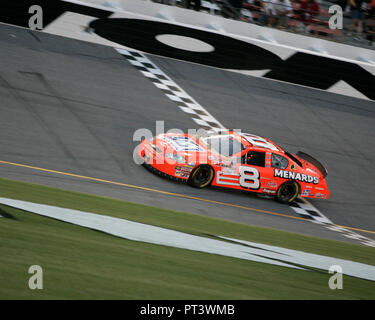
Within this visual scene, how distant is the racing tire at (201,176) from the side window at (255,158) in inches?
36.6

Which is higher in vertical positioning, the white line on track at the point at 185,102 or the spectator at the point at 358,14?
the spectator at the point at 358,14

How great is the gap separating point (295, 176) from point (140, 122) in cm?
440

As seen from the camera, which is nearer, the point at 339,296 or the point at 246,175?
the point at 339,296

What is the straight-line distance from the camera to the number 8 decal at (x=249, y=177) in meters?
12.2

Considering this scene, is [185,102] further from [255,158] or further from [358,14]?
[358,14]

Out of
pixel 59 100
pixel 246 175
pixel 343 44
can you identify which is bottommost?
pixel 246 175

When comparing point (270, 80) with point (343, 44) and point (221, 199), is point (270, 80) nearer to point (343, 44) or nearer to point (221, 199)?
point (343, 44)

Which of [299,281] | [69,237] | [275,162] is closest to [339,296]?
[299,281]

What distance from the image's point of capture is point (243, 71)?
762 inches

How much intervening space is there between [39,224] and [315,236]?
6.07m

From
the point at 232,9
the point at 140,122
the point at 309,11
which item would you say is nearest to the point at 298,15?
the point at 309,11

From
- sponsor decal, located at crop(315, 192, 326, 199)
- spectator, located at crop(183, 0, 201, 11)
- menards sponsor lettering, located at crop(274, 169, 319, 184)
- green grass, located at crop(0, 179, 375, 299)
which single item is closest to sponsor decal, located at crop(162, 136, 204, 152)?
menards sponsor lettering, located at crop(274, 169, 319, 184)

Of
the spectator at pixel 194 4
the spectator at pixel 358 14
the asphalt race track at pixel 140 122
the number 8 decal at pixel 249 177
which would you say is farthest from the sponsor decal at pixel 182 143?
the spectator at pixel 358 14

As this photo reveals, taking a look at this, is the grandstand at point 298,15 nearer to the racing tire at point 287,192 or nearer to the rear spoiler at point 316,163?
the rear spoiler at point 316,163
